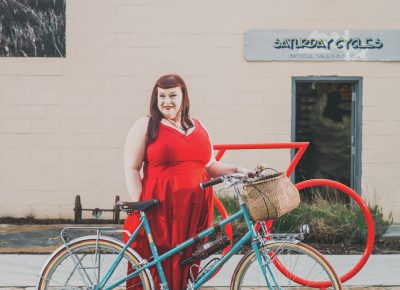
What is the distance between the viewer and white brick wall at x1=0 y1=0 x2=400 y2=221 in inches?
410

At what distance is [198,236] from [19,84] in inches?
250

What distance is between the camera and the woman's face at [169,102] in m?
4.89

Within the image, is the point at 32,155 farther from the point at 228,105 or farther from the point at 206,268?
the point at 206,268

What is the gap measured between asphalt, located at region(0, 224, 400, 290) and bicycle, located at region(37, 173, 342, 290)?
58.7 inches

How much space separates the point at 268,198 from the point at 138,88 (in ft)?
20.3

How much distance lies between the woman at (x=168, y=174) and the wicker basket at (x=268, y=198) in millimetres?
331

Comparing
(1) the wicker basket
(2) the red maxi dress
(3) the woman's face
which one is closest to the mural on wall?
(3) the woman's face

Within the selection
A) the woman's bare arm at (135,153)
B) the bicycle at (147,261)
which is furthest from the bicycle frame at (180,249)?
the woman's bare arm at (135,153)

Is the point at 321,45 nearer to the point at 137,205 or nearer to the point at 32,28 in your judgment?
the point at 32,28

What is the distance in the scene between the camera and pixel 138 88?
10438 millimetres

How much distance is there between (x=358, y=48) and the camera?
10.5 metres

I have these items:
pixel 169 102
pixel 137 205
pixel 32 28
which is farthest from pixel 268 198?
pixel 32 28

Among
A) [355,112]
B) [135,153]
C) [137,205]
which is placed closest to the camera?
[137,205]

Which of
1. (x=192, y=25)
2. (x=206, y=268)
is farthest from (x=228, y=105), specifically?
(x=206, y=268)
